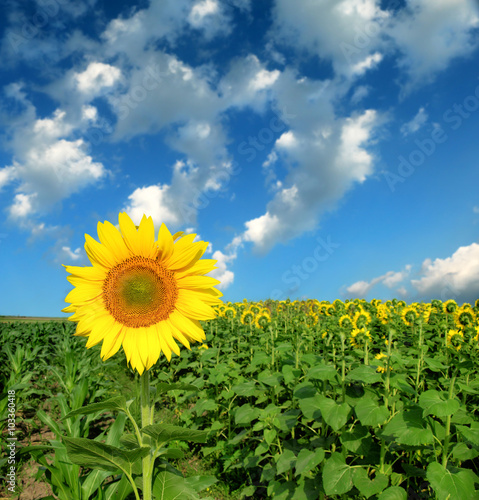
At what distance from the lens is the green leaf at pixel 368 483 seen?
2.54 metres

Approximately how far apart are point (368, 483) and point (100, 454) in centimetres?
185

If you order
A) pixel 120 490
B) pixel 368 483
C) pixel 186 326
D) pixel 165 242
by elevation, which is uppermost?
pixel 165 242

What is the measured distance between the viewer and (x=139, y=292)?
188cm

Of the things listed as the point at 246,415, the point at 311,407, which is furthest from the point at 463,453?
the point at 246,415

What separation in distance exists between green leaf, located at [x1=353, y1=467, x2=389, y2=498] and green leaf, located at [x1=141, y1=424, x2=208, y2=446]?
144cm

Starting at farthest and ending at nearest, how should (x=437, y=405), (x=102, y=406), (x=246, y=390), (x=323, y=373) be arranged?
(x=246, y=390), (x=323, y=373), (x=437, y=405), (x=102, y=406)

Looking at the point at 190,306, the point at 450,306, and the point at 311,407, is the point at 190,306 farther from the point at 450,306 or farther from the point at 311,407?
the point at 450,306

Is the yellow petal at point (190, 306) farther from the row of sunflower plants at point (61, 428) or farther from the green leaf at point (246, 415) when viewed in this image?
Result: the green leaf at point (246, 415)

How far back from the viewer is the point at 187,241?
6.16ft

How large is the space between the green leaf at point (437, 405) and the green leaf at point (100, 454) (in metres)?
1.71

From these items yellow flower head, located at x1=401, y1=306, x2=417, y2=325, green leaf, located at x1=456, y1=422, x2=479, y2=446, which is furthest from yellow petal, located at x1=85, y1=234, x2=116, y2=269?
yellow flower head, located at x1=401, y1=306, x2=417, y2=325

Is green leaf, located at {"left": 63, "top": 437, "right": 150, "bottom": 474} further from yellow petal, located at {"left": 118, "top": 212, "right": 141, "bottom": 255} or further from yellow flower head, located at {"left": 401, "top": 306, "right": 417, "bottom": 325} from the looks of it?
yellow flower head, located at {"left": 401, "top": 306, "right": 417, "bottom": 325}

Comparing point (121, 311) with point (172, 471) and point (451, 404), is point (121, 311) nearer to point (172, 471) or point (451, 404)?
point (172, 471)

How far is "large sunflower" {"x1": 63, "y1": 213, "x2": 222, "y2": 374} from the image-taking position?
1.88 metres
